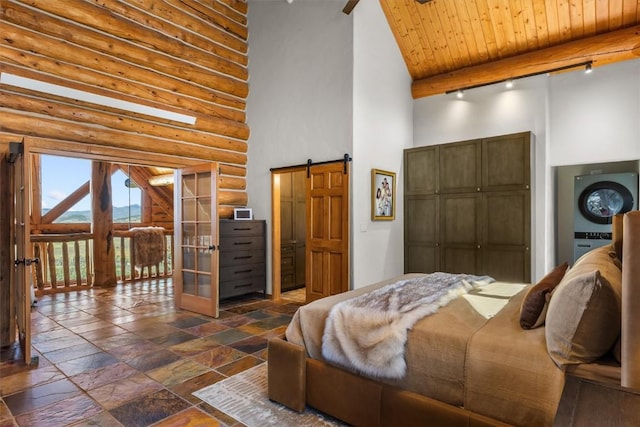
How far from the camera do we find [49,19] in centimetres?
391

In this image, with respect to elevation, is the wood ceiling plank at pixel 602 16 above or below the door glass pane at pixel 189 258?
above

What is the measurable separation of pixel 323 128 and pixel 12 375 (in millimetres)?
4139

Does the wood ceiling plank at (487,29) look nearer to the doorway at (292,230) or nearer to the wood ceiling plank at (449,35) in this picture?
the wood ceiling plank at (449,35)

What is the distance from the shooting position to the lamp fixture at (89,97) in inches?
147

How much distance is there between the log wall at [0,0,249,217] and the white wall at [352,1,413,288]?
218cm

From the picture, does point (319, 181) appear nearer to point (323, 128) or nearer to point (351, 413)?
point (323, 128)

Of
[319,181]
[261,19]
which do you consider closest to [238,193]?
[319,181]

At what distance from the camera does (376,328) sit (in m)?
2.03

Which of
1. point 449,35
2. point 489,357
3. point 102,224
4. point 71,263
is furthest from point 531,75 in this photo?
point 71,263

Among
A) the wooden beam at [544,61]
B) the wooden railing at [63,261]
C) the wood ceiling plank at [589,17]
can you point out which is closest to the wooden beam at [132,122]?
the wooden railing at [63,261]

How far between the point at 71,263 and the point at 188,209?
11.1ft

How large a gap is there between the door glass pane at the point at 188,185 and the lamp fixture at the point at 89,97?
0.86 meters

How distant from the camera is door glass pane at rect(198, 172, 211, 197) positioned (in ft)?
15.5

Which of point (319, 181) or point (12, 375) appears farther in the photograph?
point (319, 181)
